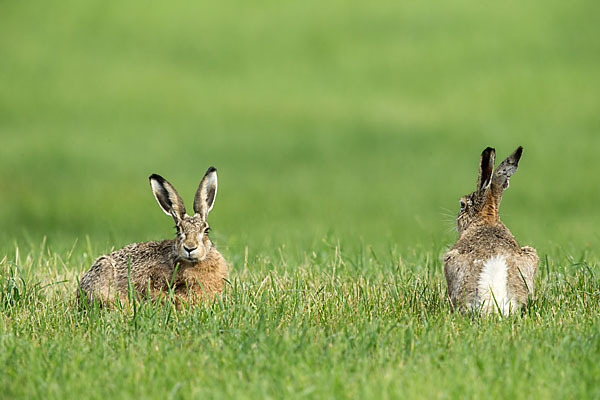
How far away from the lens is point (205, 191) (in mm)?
7645

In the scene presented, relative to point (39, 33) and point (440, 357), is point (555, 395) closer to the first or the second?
point (440, 357)

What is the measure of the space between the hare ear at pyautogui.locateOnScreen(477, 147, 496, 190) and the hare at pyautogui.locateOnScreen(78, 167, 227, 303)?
2458mm

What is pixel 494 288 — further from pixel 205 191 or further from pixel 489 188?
pixel 205 191

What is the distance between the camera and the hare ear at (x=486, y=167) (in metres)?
7.32

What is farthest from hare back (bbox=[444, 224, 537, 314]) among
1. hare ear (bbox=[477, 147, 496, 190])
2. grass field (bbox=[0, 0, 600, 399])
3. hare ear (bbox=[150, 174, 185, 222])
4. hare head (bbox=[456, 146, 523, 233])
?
hare ear (bbox=[150, 174, 185, 222])

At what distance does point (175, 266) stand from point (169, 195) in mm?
658

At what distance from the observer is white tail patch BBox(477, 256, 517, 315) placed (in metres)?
6.50

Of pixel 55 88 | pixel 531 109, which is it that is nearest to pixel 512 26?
pixel 531 109

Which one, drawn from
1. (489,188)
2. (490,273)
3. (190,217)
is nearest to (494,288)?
(490,273)

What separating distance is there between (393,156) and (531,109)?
17.9ft

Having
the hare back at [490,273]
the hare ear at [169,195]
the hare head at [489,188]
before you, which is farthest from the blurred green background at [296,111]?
the hare back at [490,273]

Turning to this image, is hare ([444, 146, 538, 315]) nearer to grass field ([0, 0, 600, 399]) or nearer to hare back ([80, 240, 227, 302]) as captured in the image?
grass field ([0, 0, 600, 399])

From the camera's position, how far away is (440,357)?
5539 mm

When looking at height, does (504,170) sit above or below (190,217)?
above
